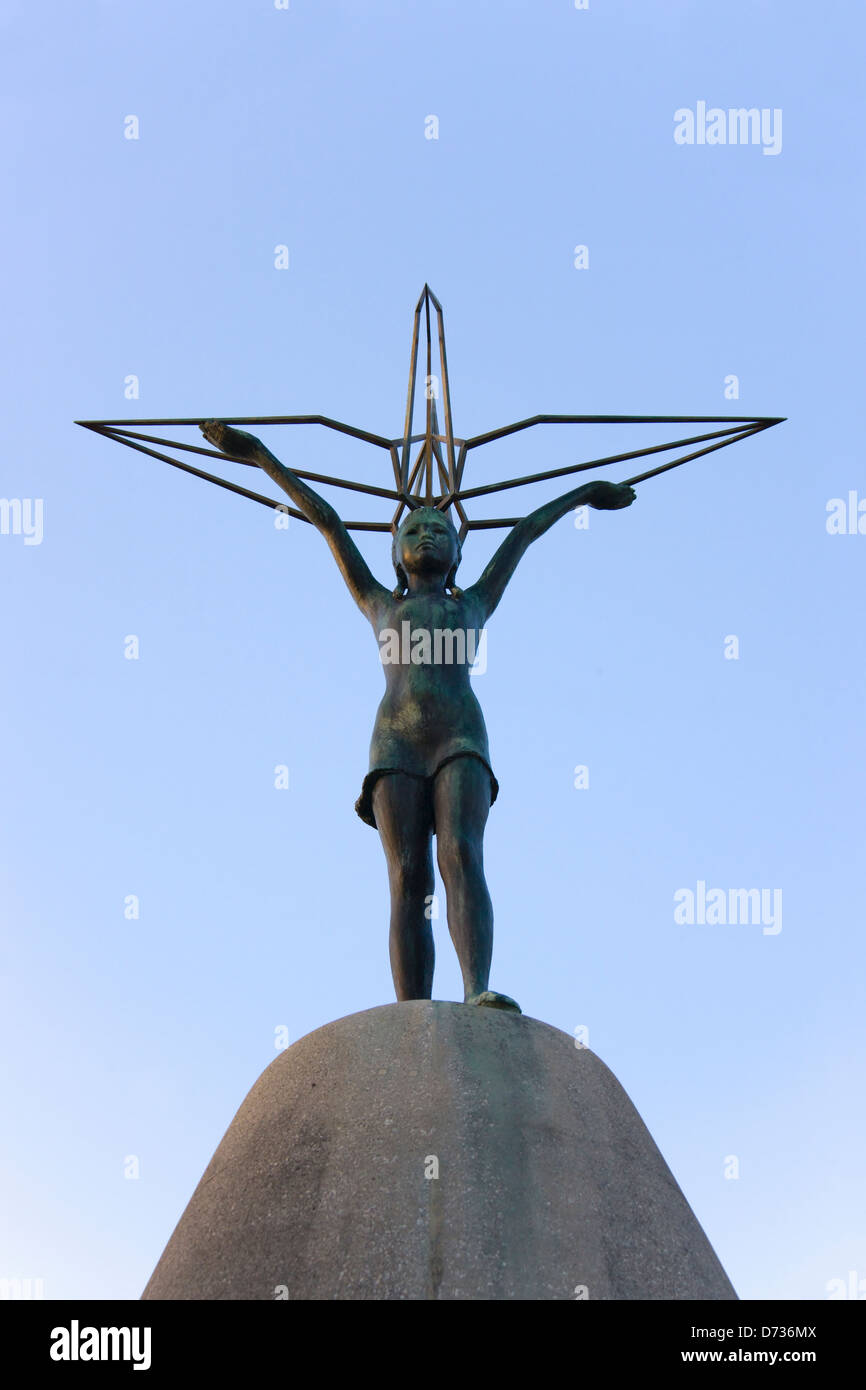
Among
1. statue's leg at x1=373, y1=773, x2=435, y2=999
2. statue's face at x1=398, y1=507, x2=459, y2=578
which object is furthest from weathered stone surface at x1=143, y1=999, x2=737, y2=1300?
statue's face at x1=398, y1=507, x2=459, y2=578

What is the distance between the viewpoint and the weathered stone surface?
20.9ft

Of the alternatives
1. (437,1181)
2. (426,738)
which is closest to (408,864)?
(426,738)

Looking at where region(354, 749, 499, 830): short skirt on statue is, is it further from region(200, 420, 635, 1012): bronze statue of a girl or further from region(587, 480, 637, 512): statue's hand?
region(587, 480, 637, 512): statue's hand

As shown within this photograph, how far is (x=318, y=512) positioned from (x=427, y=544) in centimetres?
80

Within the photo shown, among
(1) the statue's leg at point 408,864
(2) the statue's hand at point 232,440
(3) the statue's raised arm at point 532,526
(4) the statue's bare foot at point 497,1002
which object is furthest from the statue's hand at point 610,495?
(4) the statue's bare foot at point 497,1002

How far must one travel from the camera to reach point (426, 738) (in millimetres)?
9305

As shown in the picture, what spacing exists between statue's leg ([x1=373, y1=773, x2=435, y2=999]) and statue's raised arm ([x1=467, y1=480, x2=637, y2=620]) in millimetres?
1522

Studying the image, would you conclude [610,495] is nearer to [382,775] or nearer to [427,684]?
[427,684]

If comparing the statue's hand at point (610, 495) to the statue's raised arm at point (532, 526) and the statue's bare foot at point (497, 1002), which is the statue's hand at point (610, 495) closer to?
the statue's raised arm at point (532, 526)
